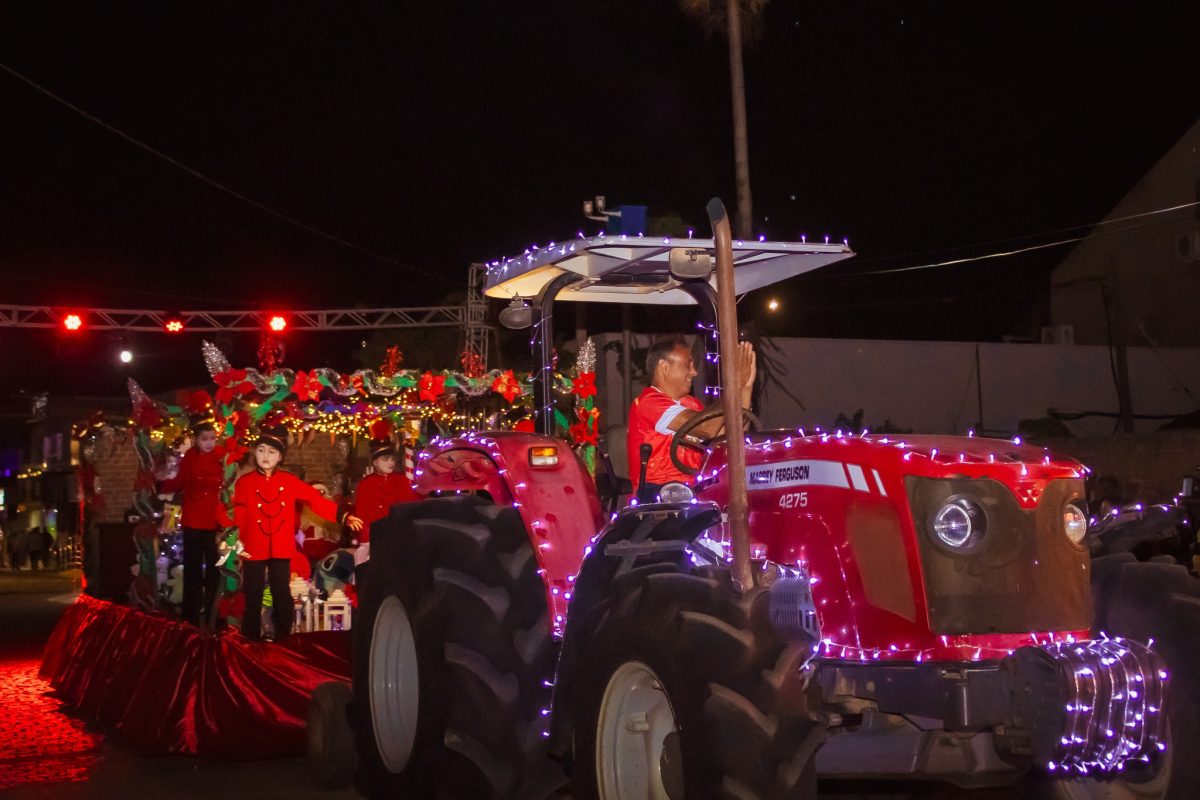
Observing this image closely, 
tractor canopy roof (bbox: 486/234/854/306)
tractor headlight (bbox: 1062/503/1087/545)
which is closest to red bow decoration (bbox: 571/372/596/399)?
tractor canopy roof (bbox: 486/234/854/306)

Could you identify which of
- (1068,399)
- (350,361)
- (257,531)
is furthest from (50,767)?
(350,361)

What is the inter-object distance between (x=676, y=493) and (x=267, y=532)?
7.16 m

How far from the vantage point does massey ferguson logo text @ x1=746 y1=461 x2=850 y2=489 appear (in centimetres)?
502

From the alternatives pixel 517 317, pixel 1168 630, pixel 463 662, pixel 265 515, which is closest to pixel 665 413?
pixel 517 317

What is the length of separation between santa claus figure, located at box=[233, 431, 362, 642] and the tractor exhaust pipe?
792cm

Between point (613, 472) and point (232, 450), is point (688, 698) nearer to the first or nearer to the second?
point (613, 472)

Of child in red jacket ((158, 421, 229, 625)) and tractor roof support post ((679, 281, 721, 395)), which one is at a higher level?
tractor roof support post ((679, 281, 721, 395))

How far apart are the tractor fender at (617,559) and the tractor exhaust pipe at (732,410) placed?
410 mm

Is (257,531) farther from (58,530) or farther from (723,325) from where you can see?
(58,530)

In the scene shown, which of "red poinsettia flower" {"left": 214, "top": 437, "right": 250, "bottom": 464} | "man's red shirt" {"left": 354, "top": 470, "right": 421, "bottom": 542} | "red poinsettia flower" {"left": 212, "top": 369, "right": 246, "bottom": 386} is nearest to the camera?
"man's red shirt" {"left": 354, "top": 470, "right": 421, "bottom": 542}

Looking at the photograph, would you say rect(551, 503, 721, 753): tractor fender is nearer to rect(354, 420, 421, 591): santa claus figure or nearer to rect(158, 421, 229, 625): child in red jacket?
rect(354, 420, 421, 591): santa claus figure

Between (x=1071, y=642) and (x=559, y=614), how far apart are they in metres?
2.18

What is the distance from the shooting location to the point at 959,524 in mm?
4910

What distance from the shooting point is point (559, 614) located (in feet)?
19.9
